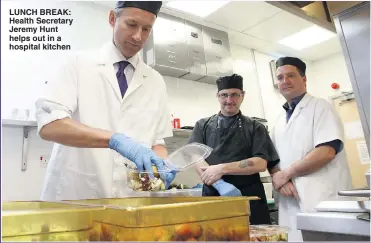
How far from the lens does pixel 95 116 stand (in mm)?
1210

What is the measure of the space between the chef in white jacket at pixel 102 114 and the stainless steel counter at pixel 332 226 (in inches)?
21.0

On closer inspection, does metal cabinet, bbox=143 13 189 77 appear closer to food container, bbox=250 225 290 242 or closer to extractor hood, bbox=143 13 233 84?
extractor hood, bbox=143 13 233 84

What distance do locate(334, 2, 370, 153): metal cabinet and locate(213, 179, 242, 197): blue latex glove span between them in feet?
2.24

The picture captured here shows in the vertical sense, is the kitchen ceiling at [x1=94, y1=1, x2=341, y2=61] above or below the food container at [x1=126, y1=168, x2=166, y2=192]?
above

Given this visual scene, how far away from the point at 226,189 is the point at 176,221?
103 centimetres

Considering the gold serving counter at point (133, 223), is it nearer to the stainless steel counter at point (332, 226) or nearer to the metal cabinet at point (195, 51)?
the stainless steel counter at point (332, 226)

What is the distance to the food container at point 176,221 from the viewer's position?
1.61ft

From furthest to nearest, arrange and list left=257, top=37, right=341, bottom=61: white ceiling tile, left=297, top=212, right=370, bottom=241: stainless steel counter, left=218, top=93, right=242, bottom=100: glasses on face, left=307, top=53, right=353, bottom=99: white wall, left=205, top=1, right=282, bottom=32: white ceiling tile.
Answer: left=307, top=53, right=353, bottom=99: white wall, left=257, top=37, right=341, bottom=61: white ceiling tile, left=205, top=1, right=282, bottom=32: white ceiling tile, left=218, top=93, right=242, bottom=100: glasses on face, left=297, top=212, right=370, bottom=241: stainless steel counter

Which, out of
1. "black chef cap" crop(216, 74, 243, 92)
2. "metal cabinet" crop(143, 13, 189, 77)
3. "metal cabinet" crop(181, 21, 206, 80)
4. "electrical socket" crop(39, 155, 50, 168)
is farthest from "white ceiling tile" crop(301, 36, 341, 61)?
"electrical socket" crop(39, 155, 50, 168)

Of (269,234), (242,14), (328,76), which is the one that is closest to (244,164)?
(269,234)

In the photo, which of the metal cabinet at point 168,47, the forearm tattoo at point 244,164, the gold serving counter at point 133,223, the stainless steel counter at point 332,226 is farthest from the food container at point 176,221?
the metal cabinet at point 168,47

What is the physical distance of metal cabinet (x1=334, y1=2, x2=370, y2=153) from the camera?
3.27ft

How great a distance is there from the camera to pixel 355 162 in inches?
159

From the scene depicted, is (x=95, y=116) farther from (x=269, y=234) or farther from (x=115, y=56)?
(x=269, y=234)
